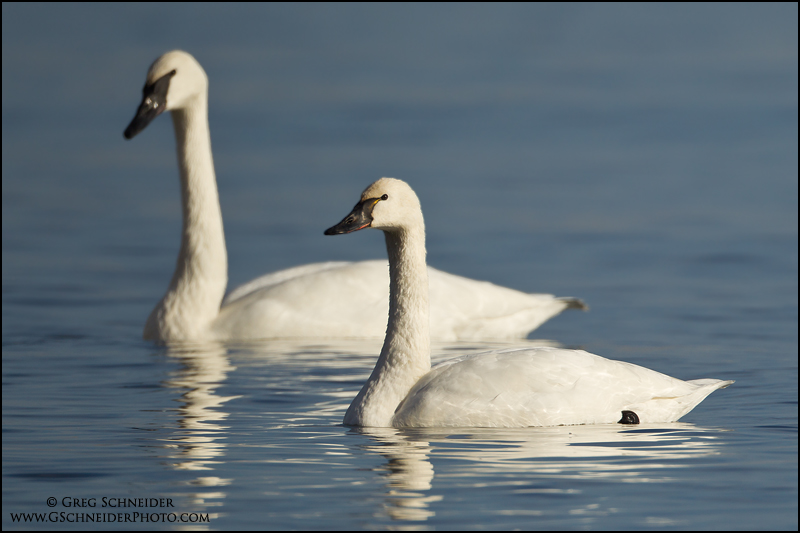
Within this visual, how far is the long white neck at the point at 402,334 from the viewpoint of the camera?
29.3 feet

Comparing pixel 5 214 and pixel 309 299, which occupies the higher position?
pixel 5 214

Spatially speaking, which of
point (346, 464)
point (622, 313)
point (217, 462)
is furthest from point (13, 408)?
point (622, 313)

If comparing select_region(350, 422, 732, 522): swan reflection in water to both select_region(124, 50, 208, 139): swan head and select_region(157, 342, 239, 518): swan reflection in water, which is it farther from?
select_region(124, 50, 208, 139): swan head

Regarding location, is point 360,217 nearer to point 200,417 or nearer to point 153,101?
point 200,417

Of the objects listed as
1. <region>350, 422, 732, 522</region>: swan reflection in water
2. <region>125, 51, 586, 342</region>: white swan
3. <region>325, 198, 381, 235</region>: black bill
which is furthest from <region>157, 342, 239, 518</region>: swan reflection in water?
<region>325, 198, 381, 235</region>: black bill

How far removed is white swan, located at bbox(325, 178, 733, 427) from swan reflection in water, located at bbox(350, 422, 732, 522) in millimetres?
92

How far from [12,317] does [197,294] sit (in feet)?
7.95

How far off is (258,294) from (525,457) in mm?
5583

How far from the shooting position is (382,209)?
28.7ft

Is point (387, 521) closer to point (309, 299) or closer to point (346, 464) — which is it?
point (346, 464)

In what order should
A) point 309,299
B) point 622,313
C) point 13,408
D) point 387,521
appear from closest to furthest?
point 387,521, point 13,408, point 309,299, point 622,313

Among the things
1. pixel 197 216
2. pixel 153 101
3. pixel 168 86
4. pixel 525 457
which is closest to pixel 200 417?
pixel 525 457

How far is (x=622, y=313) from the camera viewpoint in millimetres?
14469

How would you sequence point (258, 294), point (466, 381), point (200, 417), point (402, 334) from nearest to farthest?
point (466, 381) → point (402, 334) → point (200, 417) → point (258, 294)
